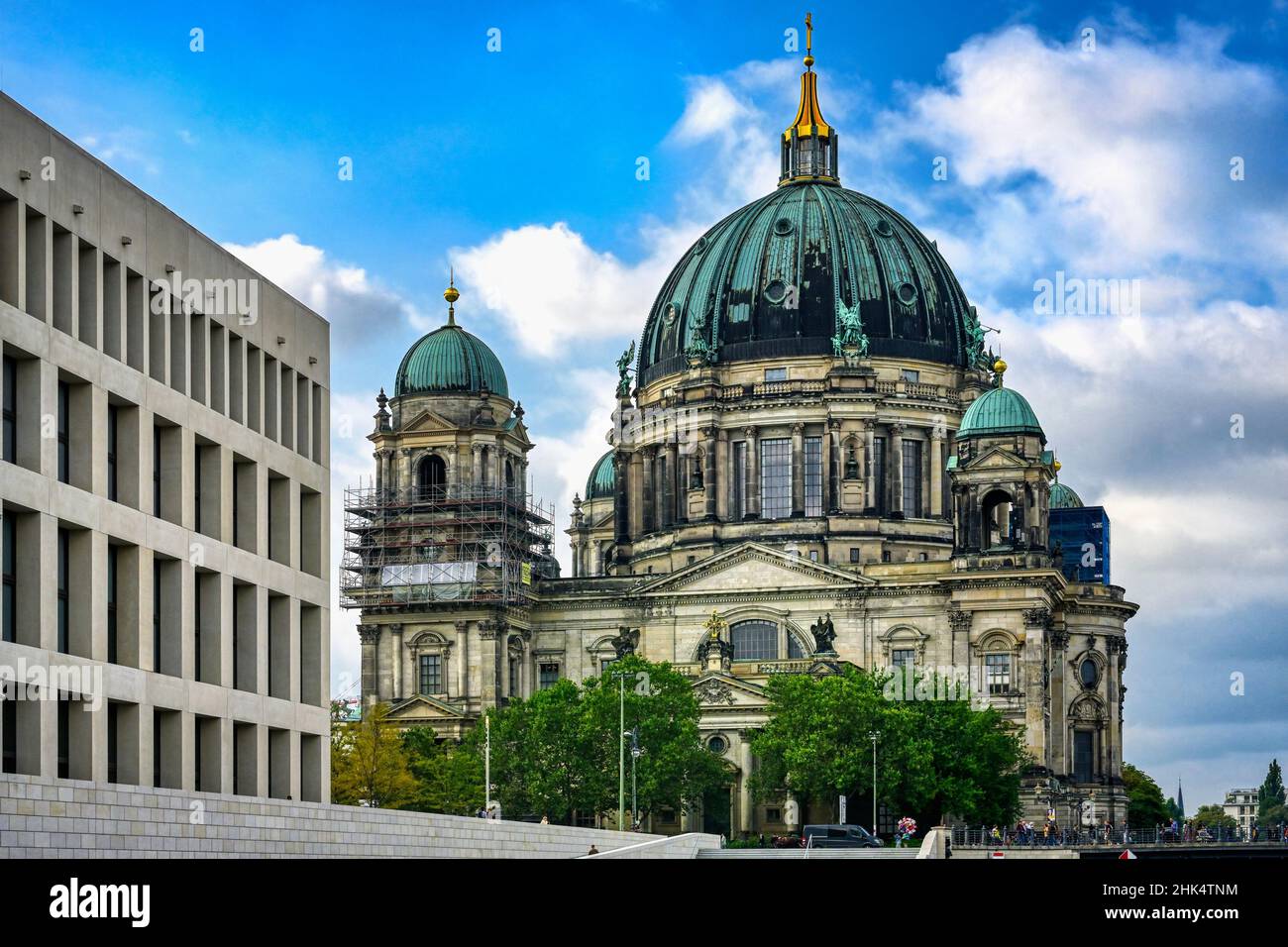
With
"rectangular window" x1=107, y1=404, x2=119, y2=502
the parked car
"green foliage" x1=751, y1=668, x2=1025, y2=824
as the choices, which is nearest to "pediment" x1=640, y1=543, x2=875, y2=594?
"green foliage" x1=751, y1=668, x2=1025, y2=824

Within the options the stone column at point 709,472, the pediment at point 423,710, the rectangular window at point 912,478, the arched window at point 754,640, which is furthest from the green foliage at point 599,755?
the rectangular window at point 912,478

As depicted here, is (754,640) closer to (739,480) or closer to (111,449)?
(739,480)

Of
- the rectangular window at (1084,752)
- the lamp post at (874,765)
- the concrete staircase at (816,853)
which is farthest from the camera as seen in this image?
the rectangular window at (1084,752)

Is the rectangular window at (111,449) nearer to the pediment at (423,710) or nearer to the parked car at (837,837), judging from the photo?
the parked car at (837,837)

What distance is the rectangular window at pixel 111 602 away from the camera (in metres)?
60.5

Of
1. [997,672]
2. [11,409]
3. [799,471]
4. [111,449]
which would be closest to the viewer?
[11,409]

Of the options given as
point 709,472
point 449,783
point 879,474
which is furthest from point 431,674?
point 879,474

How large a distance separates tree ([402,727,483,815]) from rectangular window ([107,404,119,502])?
66716mm

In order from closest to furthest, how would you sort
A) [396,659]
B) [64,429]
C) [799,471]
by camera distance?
[64,429], [396,659], [799,471]

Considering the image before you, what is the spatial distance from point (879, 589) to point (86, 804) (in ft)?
318

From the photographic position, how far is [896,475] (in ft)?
483

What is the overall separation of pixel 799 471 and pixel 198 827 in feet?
332

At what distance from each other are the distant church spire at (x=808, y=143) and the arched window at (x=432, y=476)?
3241 cm
